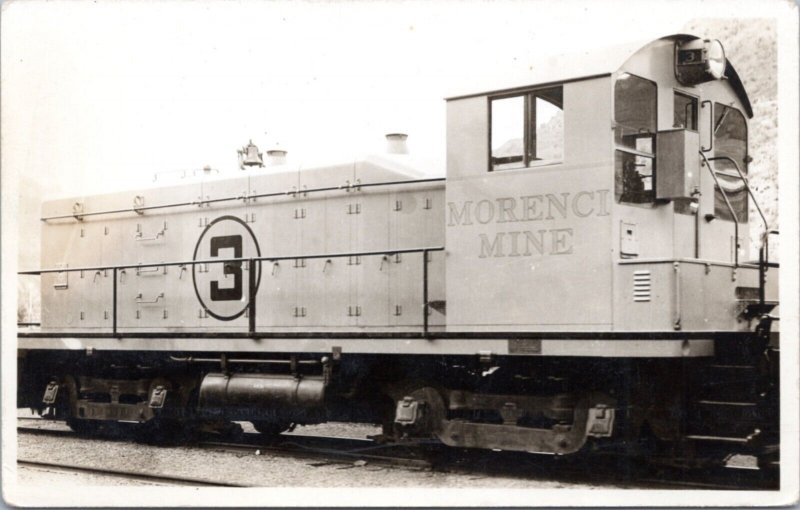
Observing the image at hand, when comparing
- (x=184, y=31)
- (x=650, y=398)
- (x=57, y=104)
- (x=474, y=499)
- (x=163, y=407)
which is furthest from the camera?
(x=163, y=407)

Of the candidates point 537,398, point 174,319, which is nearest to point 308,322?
point 174,319

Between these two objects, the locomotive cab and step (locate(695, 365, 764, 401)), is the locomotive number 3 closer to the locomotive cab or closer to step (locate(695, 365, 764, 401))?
the locomotive cab

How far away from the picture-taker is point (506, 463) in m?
9.31

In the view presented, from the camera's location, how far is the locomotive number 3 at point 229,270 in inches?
442

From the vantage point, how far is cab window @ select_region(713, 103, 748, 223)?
9.41 meters

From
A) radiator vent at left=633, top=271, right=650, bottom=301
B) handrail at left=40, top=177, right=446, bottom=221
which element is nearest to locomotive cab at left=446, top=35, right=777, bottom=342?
radiator vent at left=633, top=271, right=650, bottom=301

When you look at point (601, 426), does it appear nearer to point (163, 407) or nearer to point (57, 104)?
point (163, 407)

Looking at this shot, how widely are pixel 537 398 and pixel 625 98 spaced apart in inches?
116

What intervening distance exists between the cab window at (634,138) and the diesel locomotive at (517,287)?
0.02 meters

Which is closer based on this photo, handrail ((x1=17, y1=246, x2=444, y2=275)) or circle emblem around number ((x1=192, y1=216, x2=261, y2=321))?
handrail ((x1=17, y1=246, x2=444, y2=275))

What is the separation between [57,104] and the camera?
1031 centimetres

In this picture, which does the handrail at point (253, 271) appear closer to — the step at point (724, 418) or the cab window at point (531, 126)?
the cab window at point (531, 126)

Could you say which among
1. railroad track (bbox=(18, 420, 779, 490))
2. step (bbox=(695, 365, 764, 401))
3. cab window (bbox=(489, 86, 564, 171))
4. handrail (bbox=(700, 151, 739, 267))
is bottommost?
railroad track (bbox=(18, 420, 779, 490))

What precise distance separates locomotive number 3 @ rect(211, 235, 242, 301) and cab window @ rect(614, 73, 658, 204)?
→ 5219mm
